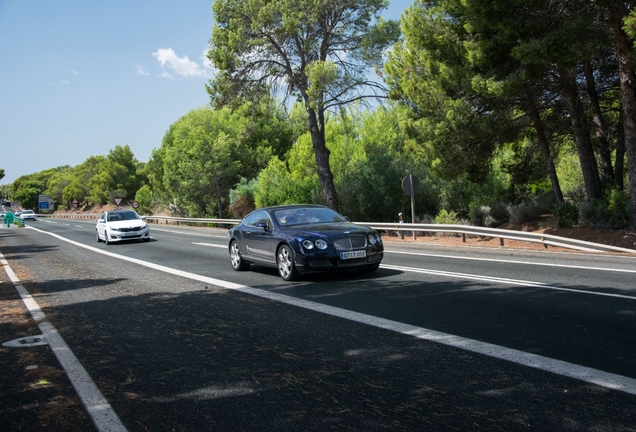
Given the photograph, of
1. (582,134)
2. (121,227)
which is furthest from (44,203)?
(582,134)

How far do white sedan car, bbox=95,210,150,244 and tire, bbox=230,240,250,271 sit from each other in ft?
37.8

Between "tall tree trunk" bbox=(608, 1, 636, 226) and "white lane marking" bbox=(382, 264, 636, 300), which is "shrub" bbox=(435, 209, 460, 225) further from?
"white lane marking" bbox=(382, 264, 636, 300)

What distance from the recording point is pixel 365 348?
5.40 metres

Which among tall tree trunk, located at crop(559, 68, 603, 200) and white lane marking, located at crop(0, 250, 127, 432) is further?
tall tree trunk, located at crop(559, 68, 603, 200)

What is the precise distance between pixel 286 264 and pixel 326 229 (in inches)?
38.6

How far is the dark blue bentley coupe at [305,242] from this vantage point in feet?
32.4

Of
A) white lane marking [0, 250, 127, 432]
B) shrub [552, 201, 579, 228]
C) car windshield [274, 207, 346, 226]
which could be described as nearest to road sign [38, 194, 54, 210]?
shrub [552, 201, 579, 228]

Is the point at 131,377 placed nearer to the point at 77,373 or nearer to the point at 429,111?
the point at 77,373

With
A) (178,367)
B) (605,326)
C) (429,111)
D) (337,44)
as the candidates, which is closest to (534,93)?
(429,111)

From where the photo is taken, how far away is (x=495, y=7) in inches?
618

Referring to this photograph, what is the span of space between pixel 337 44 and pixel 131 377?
23675 mm

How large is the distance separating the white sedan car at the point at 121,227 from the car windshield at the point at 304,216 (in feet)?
42.6

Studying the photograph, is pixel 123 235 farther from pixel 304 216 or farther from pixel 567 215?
pixel 567 215

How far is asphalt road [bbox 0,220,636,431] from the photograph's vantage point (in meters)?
3.78
